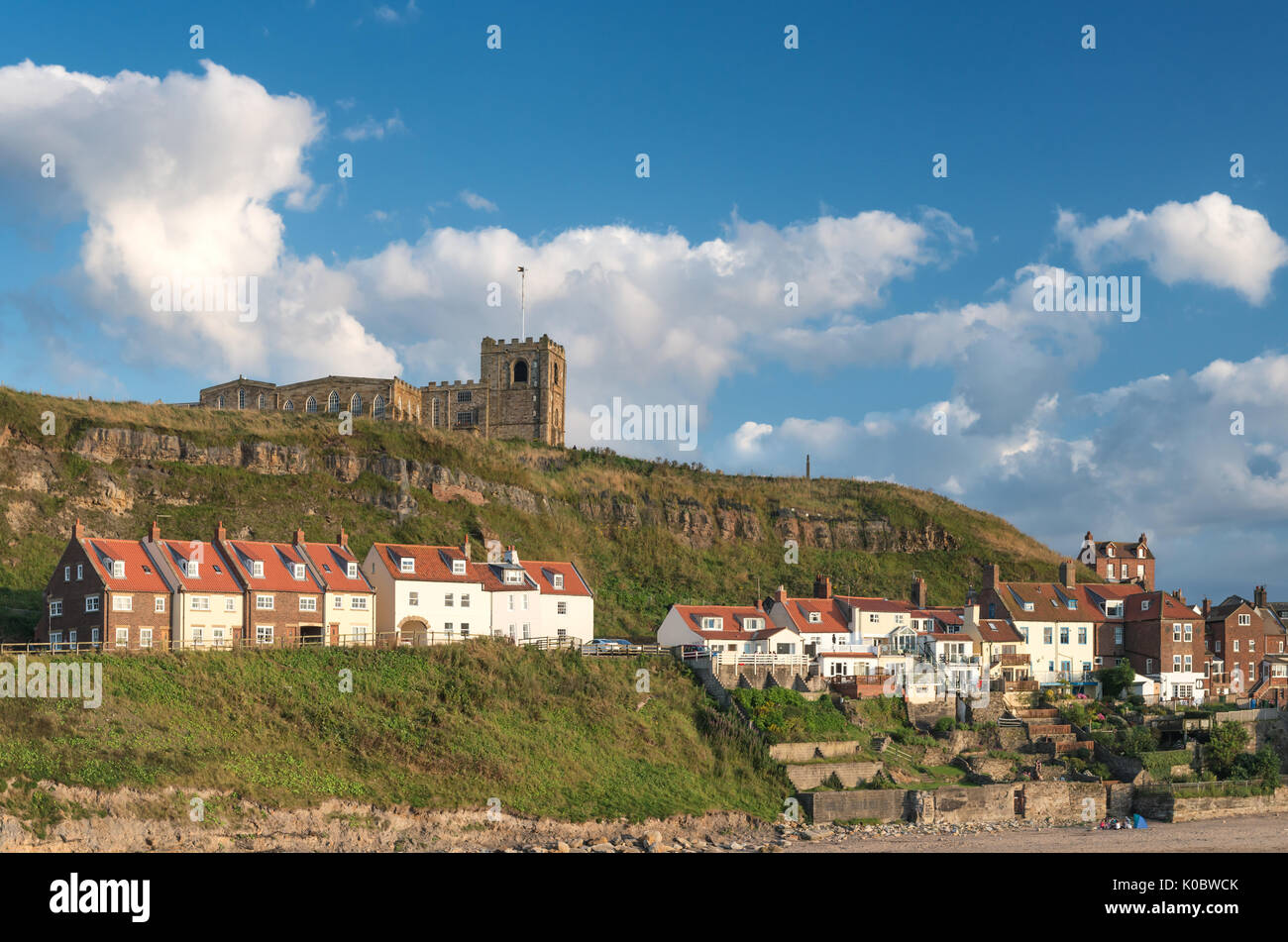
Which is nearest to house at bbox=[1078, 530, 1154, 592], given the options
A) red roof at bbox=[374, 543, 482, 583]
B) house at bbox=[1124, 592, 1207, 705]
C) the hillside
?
the hillside

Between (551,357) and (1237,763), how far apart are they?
2846 inches

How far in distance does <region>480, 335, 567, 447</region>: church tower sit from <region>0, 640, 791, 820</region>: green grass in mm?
Answer: 56322

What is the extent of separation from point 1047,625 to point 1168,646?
7.75 m

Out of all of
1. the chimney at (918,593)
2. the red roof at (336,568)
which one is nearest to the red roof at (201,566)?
the red roof at (336,568)

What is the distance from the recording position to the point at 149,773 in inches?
1702

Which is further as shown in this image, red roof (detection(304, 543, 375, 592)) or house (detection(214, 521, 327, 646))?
→ red roof (detection(304, 543, 375, 592))

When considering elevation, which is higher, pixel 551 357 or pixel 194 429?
pixel 551 357

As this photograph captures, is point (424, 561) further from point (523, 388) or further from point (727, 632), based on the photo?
point (523, 388)

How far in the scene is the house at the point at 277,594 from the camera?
5838 centimetres

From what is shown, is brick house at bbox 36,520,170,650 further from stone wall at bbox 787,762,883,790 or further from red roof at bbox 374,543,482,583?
stone wall at bbox 787,762,883,790

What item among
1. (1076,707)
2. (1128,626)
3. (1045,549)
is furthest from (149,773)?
(1045,549)

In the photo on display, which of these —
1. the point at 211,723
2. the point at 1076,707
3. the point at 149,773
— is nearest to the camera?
the point at 149,773

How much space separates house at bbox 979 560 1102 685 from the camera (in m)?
77.8

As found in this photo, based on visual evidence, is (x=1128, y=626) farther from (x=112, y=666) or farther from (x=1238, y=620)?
(x=112, y=666)
